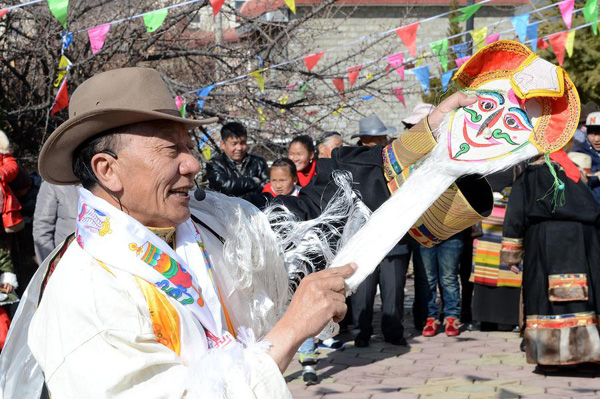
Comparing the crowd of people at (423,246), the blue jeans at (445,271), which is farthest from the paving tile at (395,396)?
the blue jeans at (445,271)

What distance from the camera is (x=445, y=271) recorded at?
7.78 m

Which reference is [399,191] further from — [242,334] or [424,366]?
[424,366]

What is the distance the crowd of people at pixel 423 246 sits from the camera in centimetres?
246

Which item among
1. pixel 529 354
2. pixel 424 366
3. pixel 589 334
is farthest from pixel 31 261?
pixel 589 334

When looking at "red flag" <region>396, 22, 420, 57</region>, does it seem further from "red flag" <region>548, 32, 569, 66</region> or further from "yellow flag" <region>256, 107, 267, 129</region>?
"red flag" <region>548, 32, 569, 66</region>

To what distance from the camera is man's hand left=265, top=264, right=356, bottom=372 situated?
2.22 m

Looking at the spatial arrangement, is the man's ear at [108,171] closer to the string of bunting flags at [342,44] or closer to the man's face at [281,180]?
the string of bunting flags at [342,44]

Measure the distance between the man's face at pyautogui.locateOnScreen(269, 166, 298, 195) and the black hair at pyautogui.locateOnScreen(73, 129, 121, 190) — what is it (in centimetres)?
447

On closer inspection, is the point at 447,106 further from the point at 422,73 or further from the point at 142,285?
the point at 422,73

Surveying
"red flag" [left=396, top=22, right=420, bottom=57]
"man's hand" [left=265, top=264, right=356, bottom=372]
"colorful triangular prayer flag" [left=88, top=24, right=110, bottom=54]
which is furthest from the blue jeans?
"man's hand" [left=265, top=264, right=356, bottom=372]

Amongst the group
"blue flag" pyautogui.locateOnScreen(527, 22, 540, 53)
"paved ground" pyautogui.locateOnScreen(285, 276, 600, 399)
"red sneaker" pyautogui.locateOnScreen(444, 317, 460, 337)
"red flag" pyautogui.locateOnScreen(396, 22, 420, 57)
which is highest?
"red flag" pyautogui.locateOnScreen(396, 22, 420, 57)

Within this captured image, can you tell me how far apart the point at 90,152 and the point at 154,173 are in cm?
22

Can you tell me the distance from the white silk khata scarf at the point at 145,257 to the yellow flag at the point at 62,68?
18.7ft

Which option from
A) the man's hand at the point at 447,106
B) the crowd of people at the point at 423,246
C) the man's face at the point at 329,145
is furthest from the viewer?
the man's face at the point at 329,145
